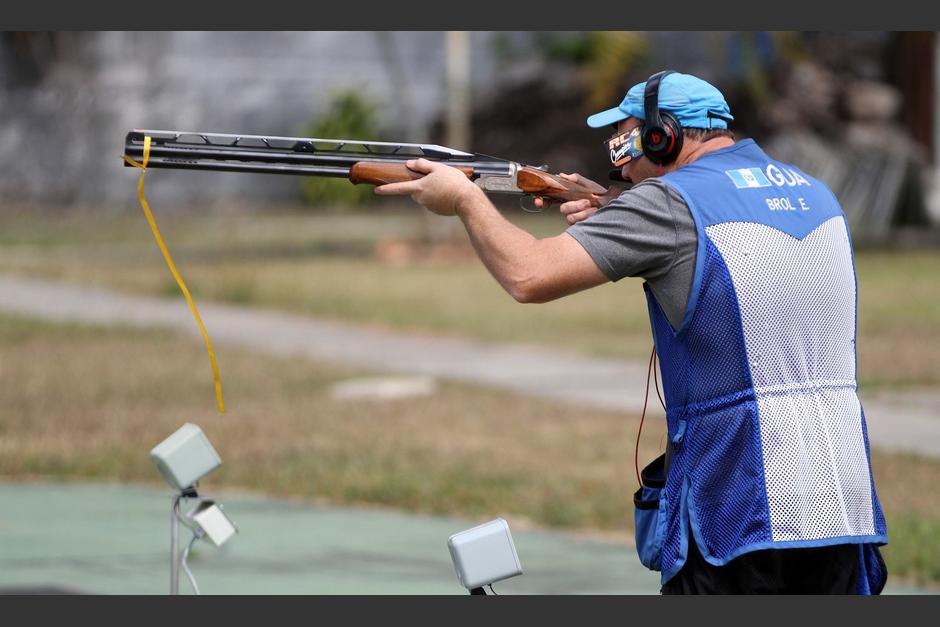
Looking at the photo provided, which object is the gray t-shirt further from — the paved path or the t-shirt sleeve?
the paved path

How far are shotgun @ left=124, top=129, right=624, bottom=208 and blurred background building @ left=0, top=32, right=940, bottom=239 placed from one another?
19.8 m

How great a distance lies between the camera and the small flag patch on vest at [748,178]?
3830 millimetres

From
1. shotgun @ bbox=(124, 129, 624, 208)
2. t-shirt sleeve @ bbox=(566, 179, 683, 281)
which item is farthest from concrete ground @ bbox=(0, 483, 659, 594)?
t-shirt sleeve @ bbox=(566, 179, 683, 281)

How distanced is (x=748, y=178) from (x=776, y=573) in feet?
3.45

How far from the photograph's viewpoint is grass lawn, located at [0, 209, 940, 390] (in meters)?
14.6


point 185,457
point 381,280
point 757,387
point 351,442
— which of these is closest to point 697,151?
point 757,387

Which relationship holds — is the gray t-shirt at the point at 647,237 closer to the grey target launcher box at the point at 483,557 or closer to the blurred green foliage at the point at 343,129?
the grey target launcher box at the point at 483,557

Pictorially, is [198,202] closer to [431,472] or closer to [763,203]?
[431,472]

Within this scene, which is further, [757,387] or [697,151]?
[697,151]

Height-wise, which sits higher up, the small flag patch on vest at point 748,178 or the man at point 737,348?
the small flag patch on vest at point 748,178

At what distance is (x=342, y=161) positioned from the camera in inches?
171

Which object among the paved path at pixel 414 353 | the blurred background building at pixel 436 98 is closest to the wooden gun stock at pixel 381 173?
the paved path at pixel 414 353

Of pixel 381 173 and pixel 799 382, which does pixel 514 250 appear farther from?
pixel 799 382

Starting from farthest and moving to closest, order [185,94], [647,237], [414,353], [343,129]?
[185,94], [343,129], [414,353], [647,237]
